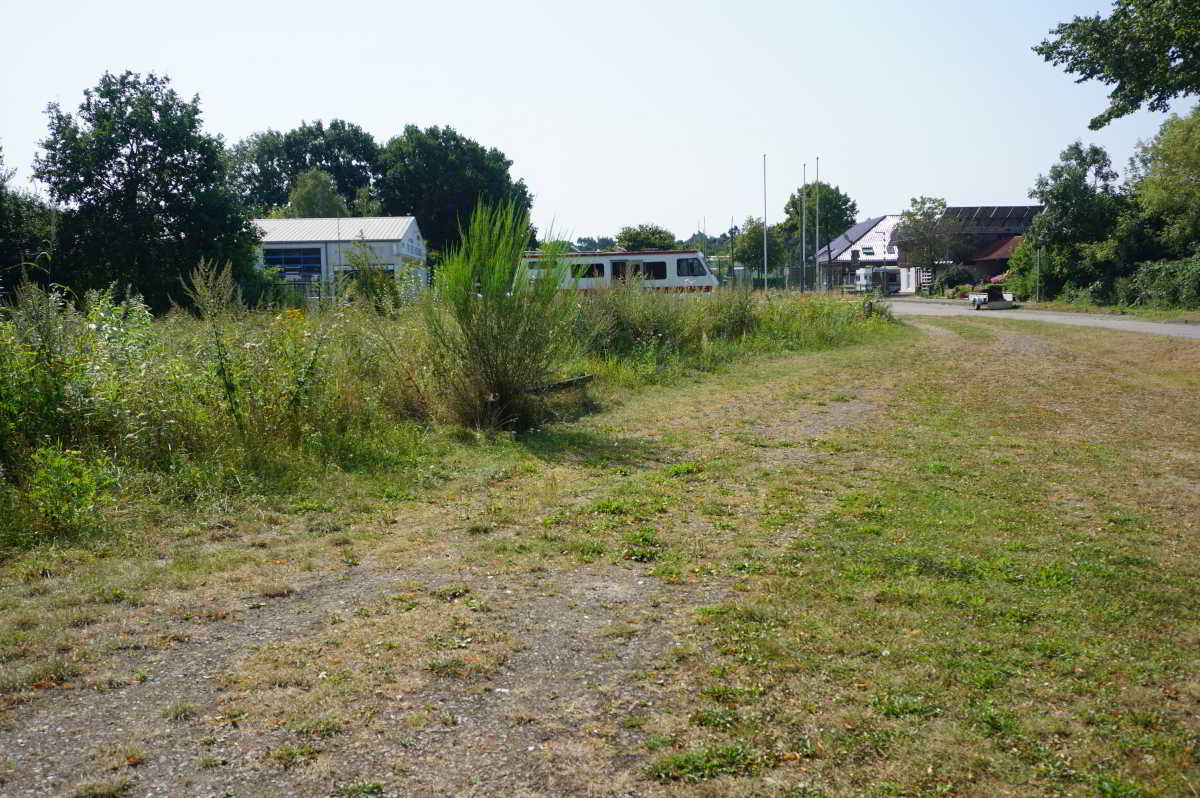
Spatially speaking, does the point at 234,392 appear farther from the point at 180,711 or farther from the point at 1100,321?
the point at 1100,321

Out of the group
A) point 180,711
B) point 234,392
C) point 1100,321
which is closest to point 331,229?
point 1100,321

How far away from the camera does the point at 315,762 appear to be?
2.99m

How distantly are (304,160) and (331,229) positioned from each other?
119 ft

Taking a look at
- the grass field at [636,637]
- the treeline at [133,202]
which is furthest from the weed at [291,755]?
the treeline at [133,202]

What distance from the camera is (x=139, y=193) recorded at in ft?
99.3

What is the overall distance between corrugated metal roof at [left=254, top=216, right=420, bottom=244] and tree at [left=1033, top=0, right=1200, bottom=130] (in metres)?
28.3

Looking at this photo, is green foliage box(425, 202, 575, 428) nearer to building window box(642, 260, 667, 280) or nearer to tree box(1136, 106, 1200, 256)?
building window box(642, 260, 667, 280)

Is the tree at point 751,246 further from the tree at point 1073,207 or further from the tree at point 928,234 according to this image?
the tree at point 1073,207

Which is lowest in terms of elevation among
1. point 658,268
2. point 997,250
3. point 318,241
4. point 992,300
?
point 992,300

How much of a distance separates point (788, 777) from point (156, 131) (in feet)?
110

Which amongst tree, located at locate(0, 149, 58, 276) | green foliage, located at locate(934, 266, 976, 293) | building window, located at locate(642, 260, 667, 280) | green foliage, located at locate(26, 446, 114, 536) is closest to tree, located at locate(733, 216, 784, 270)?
green foliage, located at locate(934, 266, 976, 293)

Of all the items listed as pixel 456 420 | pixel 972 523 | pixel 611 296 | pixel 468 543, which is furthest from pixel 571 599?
pixel 611 296

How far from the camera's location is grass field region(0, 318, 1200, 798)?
297 cm

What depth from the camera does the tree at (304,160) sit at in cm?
7188
